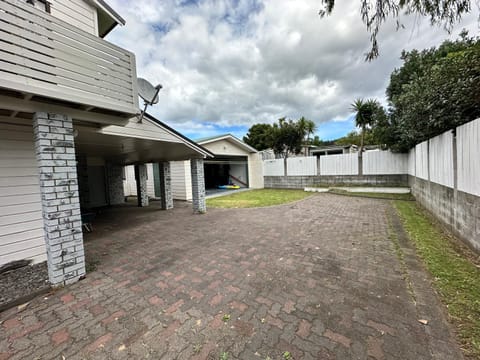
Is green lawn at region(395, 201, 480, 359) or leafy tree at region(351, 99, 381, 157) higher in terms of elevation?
leafy tree at region(351, 99, 381, 157)

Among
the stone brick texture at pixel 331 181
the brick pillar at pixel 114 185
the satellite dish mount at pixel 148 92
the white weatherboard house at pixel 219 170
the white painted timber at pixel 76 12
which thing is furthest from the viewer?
the white weatherboard house at pixel 219 170

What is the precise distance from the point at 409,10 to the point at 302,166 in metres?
11.4

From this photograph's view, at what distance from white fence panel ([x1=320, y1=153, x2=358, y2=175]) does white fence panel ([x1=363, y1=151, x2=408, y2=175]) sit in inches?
22.9

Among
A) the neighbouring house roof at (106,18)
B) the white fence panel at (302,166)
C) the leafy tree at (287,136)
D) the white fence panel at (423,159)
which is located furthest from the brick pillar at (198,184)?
the leafy tree at (287,136)

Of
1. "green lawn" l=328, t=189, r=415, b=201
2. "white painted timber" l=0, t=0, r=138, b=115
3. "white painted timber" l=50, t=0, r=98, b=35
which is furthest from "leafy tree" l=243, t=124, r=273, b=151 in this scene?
"white painted timber" l=0, t=0, r=138, b=115

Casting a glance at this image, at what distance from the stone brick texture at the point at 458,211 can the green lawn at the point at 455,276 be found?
23 centimetres

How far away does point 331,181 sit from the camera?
1277 centimetres

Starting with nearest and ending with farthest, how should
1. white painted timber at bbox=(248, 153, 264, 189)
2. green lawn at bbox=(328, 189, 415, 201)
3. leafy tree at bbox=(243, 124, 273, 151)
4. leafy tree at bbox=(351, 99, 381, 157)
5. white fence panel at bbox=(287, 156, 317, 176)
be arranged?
green lawn at bbox=(328, 189, 415, 201) → leafy tree at bbox=(351, 99, 381, 157) → white fence panel at bbox=(287, 156, 317, 176) → white painted timber at bbox=(248, 153, 264, 189) → leafy tree at bbox=(243, 124, 273, 151)

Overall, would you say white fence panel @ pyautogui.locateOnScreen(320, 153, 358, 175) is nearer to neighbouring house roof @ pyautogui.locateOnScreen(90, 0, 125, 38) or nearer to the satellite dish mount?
the satellite dish mount

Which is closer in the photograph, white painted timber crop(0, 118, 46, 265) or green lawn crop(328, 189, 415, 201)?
white painted timber crop(0, 118, 46, 265)

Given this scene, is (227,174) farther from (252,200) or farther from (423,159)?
(423,159)

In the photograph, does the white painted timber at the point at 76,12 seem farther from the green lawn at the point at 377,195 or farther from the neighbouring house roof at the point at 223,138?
the green lawn at the point at 377,195

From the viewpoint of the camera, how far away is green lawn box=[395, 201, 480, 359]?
180 centimetres

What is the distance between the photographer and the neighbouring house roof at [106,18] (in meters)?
5.04
